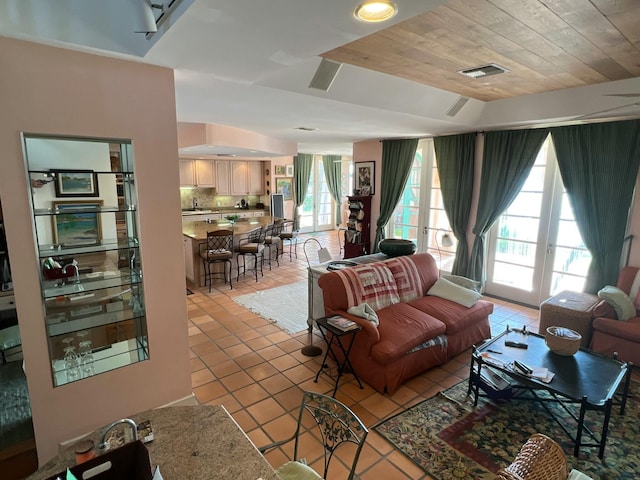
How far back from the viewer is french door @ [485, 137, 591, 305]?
456 centimetres

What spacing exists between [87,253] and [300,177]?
832cm

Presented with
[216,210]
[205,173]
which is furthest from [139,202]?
[216,210]

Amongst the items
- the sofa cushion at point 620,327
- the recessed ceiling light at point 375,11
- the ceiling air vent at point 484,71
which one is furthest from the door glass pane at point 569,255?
the recessed ceiling light at point 375,11

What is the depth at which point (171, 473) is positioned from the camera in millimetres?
1326

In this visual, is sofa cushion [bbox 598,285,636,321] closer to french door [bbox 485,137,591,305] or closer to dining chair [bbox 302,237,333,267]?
french door [bbox 485,137,591,305]

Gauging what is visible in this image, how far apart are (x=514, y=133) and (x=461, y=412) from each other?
3.77 metres

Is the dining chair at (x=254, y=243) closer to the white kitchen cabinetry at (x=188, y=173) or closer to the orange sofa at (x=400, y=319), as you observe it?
the white kitchen cabinetry at (x=188, y=173)

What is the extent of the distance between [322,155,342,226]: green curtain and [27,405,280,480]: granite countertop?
9.78 metres

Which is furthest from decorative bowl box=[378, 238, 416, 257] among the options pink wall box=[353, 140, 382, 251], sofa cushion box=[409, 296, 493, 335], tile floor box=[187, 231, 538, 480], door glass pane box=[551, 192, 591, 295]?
pink wall box=[353, 140, 382, 251]

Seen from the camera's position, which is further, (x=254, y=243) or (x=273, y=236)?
(x=273, y=236)

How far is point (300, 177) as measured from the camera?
10.4 metres

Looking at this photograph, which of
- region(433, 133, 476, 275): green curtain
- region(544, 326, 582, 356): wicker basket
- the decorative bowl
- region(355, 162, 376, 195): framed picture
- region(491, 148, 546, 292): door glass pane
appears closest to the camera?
region(544, 326, 582, 356): wicker basket

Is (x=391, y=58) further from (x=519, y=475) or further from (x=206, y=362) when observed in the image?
(x=206, y=362)

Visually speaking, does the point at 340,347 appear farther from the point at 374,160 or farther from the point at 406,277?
the point at 374,160
